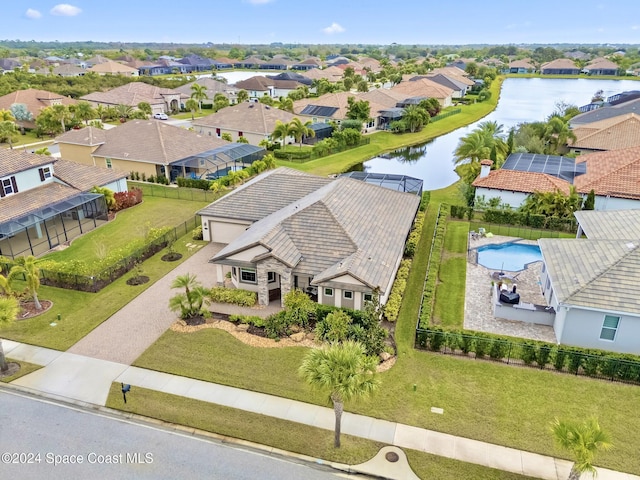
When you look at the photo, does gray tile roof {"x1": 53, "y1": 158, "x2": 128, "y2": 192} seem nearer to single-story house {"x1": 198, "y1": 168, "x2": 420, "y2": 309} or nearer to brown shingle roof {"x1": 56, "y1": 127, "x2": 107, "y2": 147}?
brown shingle roof {"x1": 56, "y1": 127, "x2": 107, "y2": 147}

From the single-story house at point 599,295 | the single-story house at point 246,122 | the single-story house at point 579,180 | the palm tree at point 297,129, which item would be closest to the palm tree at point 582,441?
the single-story house at point 599,295

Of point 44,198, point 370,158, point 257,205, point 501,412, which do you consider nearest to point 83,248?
point 44,198

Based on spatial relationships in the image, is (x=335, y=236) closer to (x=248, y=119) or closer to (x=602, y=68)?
(x=248, y=119)

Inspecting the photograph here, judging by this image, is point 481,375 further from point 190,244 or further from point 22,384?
point 190,244

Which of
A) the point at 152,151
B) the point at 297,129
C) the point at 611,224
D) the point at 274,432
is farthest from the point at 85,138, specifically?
the point at 611,224

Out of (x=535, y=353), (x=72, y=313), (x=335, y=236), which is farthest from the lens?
(x=335, y=236)

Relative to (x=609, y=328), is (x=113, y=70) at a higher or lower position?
higher
